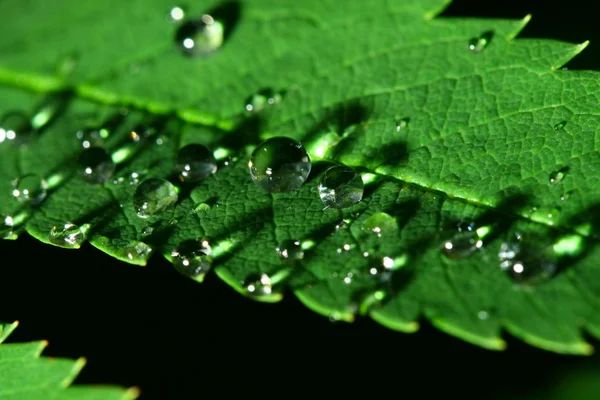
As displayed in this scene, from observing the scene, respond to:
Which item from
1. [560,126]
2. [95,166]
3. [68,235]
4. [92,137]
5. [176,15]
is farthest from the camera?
[176,15]

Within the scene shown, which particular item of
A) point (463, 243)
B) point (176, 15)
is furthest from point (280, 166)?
point (176, 15)

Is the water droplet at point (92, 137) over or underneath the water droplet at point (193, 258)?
over

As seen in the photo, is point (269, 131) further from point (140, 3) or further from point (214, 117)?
point (140, 3)

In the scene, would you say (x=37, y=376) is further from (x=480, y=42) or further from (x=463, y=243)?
(x=480, y=42)

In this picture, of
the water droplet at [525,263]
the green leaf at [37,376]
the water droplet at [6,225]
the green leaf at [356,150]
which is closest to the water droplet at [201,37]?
the green leaf at [356,150]

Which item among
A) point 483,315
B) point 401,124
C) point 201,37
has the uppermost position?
point 201,37

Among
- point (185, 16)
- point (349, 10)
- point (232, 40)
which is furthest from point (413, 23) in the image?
point (185, 16)

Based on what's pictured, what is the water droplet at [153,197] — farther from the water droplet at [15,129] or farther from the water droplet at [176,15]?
the water droplet at [176,15]
